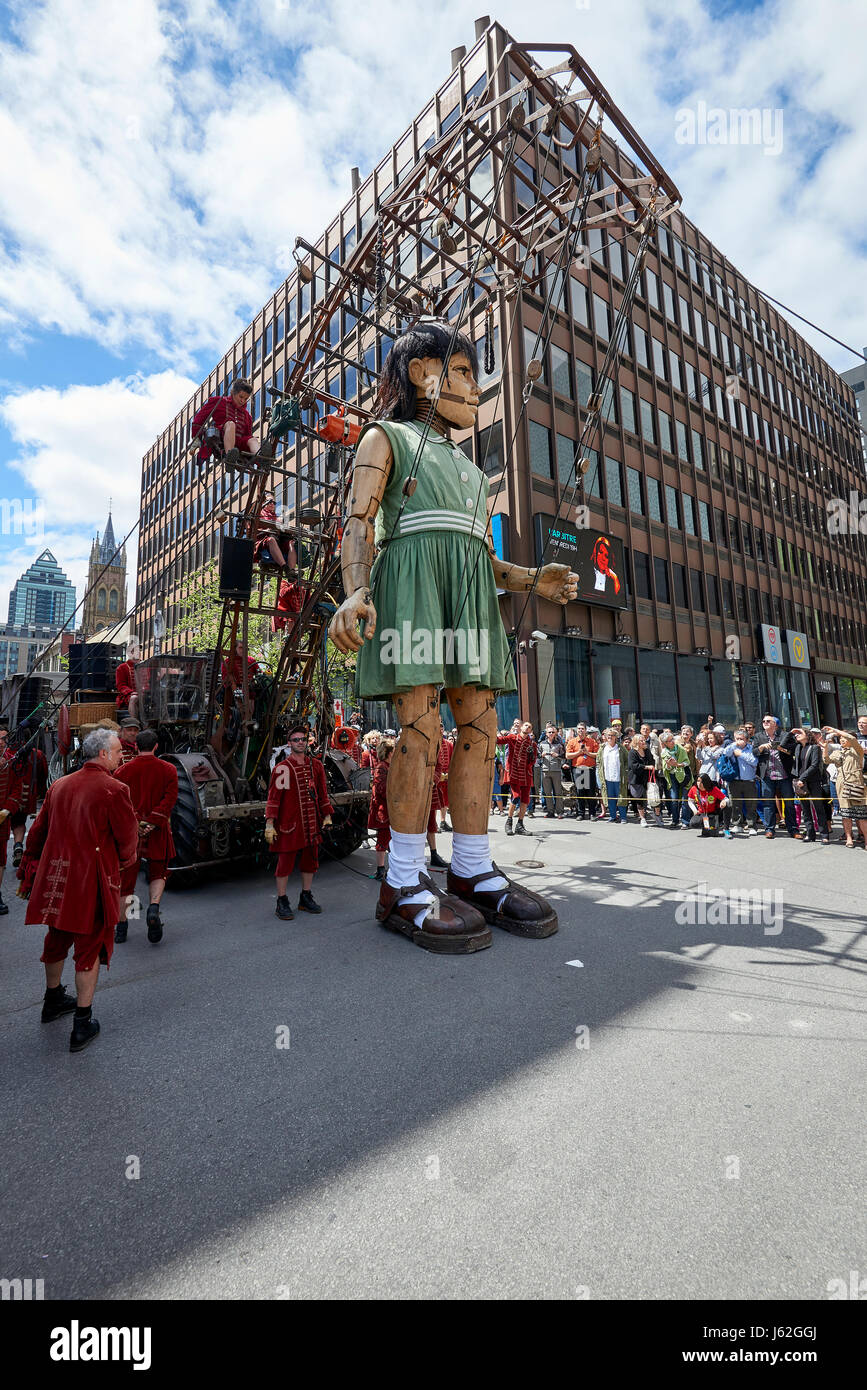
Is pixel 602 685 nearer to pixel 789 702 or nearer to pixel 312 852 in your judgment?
pixel 789 702

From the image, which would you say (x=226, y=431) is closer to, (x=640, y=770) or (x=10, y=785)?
(x=10, y=785)

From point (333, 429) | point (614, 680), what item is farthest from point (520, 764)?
point (614, 680)

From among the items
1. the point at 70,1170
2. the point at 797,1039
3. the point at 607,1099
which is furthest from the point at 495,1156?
the point at 797,1039

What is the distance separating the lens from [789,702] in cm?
2956

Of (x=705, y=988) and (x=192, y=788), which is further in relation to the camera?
(x=192, y=788)

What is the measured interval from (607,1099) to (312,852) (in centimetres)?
339

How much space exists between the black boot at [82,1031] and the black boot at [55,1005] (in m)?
0.33

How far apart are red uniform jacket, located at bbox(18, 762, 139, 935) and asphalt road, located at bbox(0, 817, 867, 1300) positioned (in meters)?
0.49

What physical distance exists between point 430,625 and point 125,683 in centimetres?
638

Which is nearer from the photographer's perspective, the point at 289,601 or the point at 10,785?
the point at 289,601

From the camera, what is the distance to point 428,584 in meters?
3.92

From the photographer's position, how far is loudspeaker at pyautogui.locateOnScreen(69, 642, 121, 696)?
992 centimetres

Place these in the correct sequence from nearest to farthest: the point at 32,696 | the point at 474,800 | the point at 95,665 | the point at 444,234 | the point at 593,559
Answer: the point at 474,800, the point at 444,234, the point at 95,665, the point at 32,696, the point at 593,559
